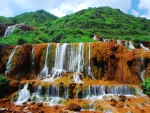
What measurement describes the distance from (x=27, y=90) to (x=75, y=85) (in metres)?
4.49

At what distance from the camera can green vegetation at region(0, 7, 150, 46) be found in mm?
45375

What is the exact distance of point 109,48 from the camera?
24.4 metres

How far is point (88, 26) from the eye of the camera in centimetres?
6128

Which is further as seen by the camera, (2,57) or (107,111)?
(2,57)

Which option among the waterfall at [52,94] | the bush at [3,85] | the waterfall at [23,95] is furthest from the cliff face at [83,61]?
the waterfall at [23,95]

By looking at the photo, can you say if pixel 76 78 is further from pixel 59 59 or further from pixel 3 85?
pixel 3 85

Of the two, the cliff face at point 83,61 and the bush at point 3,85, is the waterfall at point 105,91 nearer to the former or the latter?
Result: the cliff face at point 83,61

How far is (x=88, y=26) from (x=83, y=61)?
37.7 m

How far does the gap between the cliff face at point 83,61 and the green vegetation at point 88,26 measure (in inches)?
458

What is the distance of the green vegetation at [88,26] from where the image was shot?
4538 cm

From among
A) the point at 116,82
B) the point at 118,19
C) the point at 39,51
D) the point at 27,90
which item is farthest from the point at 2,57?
the point at 118,19

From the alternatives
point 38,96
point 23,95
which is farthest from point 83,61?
point 23,95

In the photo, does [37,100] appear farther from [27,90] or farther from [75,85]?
[75,85]

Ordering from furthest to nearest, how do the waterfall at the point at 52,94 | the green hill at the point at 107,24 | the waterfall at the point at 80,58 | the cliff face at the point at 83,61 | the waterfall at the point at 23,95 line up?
the green hill at the point at 107,24, the waterfall at the point at 80,58, the cliff face at the point at 83,61, the waterfall at the point at 23,95, the waterfall at the point at 52,94
